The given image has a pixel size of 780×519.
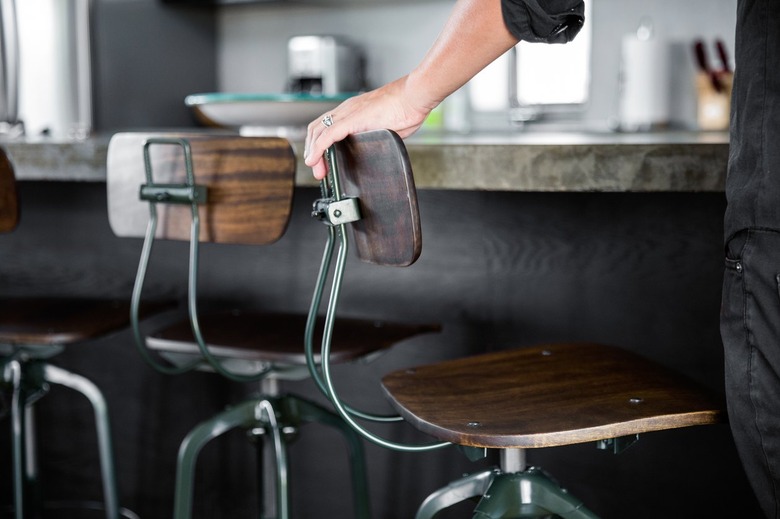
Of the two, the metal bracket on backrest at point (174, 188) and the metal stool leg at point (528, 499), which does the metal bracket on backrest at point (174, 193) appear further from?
the metal stool leg at point (528, 499)

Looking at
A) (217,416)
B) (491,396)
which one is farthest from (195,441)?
(491,396)

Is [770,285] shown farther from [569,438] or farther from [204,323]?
[204,323]

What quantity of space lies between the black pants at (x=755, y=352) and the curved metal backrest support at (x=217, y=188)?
61 centimetres

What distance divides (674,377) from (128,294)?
4.14 feet

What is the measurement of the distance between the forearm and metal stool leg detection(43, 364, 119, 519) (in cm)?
93

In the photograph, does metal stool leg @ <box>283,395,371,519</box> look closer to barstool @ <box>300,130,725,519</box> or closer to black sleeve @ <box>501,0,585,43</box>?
barstool @ <box>300,130,725,519</box>

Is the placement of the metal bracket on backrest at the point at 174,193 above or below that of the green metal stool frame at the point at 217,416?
above

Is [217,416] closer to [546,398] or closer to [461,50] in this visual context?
[546,398]

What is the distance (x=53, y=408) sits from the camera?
2168 millimetres

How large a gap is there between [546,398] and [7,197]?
39.0 inches

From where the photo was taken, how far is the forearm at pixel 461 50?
926 mm

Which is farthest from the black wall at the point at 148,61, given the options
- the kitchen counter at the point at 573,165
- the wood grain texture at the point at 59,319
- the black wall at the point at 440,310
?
the kitchen counter at the point at 573,165

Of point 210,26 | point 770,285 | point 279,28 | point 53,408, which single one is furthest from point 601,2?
point 770,285

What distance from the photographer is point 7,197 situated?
5.11 ft
